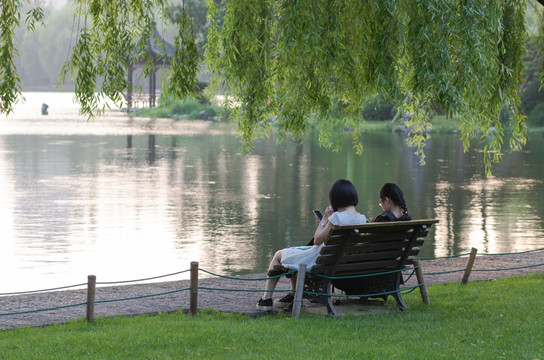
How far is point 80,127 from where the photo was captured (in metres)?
58.1

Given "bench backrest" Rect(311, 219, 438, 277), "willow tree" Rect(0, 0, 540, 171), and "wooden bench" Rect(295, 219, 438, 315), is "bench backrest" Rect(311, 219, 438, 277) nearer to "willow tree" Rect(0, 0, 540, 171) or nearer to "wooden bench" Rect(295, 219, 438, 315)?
"wooden bench" Rect(295, 219, 438, 315)

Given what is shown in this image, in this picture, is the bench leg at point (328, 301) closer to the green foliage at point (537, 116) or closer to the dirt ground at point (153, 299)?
the dirt ground at point (153, 299)

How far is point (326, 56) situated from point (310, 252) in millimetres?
2319

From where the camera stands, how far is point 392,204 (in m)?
8.40

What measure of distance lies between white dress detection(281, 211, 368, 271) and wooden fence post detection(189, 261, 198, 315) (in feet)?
2.65

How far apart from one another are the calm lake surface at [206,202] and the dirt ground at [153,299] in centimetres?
338

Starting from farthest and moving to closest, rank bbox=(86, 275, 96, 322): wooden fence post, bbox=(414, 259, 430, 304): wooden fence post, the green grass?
bbox=(414, 259, 430, 304): wooden fence post
bbox=(86, 275, 96, 322): wooden fence post
the green grass

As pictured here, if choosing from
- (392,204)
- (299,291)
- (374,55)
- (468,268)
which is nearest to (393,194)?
(392,204)

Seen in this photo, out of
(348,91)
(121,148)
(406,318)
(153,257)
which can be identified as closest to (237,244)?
(153,257)

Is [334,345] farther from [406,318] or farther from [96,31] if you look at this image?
[96,31]

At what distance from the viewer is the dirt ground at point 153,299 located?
318 inches

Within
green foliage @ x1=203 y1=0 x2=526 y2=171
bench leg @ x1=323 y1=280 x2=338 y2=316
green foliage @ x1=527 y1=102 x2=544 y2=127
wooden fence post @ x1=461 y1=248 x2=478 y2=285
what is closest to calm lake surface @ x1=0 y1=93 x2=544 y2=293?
green foliage @ x1=203 y1=0 x2=526 y2=171

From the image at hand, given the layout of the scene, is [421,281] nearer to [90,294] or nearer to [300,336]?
[300,336]

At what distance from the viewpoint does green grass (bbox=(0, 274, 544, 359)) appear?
643 cm
